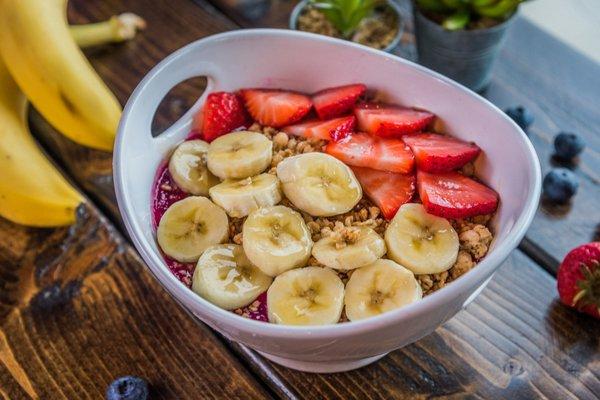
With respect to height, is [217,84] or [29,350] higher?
[217,84]

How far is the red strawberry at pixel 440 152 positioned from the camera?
2.93 feet

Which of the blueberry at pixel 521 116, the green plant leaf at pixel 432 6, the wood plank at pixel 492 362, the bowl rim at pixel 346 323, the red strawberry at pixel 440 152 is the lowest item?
the wood plank at pixel 492 362

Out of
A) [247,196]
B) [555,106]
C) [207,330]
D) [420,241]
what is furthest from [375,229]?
[555,106]

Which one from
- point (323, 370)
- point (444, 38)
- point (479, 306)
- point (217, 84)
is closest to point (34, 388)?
point (323, 370)

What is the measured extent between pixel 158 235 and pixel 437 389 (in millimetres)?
387

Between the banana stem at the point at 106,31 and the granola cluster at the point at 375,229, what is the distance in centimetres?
51

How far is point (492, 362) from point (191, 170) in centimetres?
46

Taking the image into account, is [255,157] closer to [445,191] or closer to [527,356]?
[445,191]

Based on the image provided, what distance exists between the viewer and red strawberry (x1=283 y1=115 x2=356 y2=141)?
3.10 ft

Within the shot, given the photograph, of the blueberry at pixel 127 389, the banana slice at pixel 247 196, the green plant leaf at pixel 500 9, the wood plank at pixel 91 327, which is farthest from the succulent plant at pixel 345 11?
the blueberry at pixel 127 389

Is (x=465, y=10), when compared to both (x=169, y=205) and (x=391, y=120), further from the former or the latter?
(x=169, y=205)

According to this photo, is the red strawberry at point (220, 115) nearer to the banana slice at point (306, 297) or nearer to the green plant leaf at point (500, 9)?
the banana slice at point (306, 297)

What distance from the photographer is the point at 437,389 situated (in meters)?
0.86

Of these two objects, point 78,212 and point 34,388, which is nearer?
point 34,388
